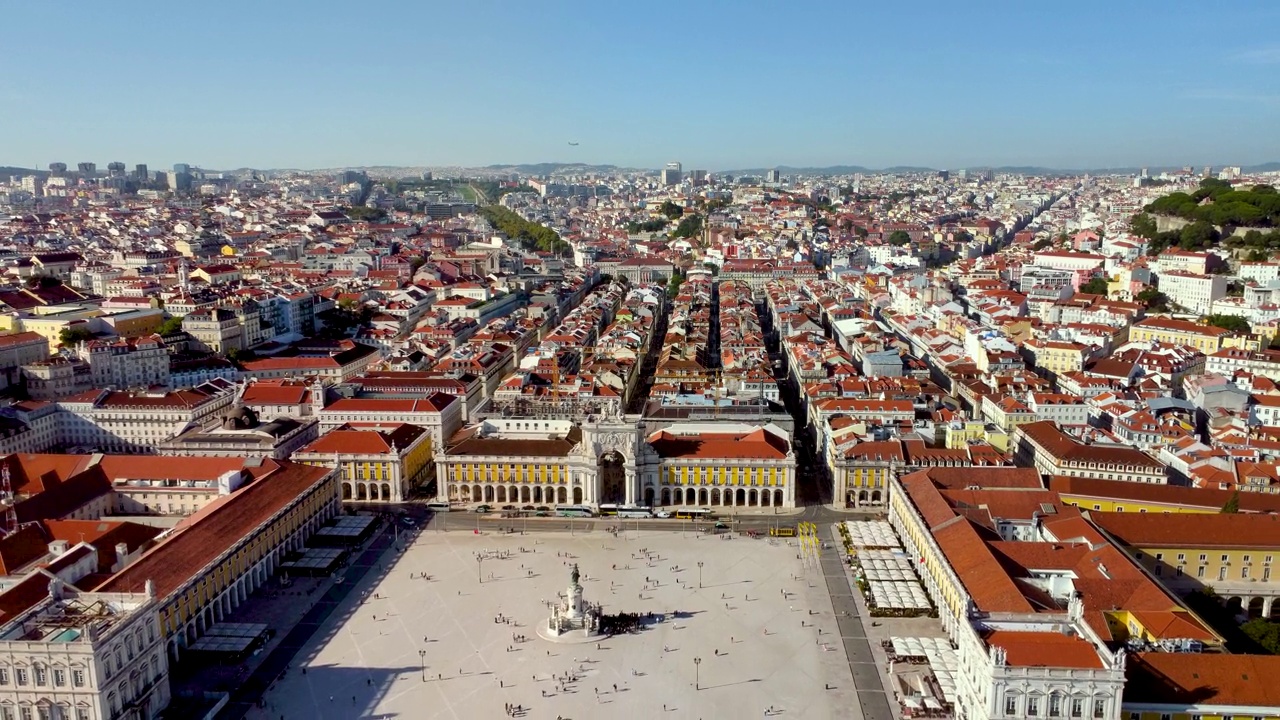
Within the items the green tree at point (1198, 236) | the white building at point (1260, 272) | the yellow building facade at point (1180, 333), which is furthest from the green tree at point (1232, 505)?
the green tree at point (1198, 236)

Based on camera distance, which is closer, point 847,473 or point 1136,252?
point 847,473

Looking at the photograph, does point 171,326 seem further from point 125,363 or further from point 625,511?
point 625,511

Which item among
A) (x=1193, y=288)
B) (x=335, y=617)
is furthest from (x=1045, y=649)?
(x=1193, y=288)

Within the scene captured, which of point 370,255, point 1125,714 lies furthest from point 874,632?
point 370,255

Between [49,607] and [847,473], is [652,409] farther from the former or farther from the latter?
[49,607]

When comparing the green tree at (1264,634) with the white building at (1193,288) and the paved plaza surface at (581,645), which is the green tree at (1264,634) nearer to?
the paved plaza surface at (581,645)

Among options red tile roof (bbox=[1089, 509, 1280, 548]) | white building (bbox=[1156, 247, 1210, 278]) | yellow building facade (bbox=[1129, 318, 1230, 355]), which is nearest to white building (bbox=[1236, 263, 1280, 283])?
white building (bbox=[1156, 247, 1210, 278])
